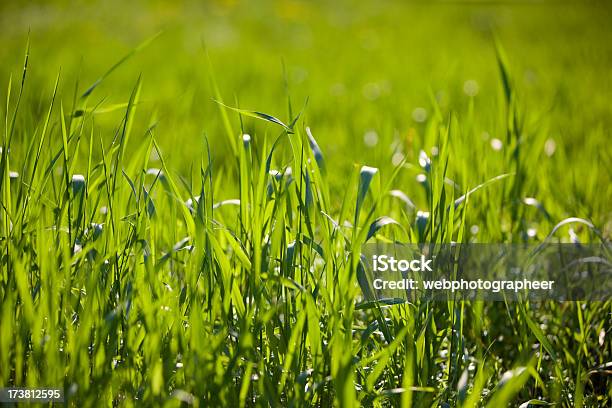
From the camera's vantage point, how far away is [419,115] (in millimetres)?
3041

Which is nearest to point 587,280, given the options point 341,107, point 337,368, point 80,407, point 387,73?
point 337,368

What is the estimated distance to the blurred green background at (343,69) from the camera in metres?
2.08

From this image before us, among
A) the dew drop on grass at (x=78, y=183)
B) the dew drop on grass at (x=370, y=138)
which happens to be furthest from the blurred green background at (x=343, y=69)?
the dew drop on grass at (x=78, y=183)

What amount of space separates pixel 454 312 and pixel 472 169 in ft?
2.45

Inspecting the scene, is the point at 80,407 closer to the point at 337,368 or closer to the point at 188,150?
the point at 337,368

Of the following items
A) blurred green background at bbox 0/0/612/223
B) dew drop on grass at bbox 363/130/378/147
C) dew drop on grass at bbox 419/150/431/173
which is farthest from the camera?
dew drop on grass at bbox 363/130/378/147

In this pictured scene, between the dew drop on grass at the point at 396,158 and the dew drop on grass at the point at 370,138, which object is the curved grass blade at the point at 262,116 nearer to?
the dew drop on grass at the point at 396,158

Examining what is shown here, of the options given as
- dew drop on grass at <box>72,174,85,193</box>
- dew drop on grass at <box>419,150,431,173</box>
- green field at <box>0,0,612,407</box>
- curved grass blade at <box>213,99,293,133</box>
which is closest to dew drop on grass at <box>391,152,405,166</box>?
green field at <box>0,0,612,407</box>

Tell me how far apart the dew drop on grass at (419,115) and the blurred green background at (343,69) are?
13 mm

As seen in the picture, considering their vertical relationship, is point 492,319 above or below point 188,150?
below

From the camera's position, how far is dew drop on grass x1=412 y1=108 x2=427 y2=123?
9.62 ft

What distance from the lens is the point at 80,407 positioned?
0.84 meters

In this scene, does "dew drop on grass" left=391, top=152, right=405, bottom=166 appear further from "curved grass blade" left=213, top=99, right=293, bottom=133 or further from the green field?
"curved grass blade" left=213, top=99, right=293, bottom=133

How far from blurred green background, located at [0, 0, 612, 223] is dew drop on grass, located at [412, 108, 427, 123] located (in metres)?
0.01
